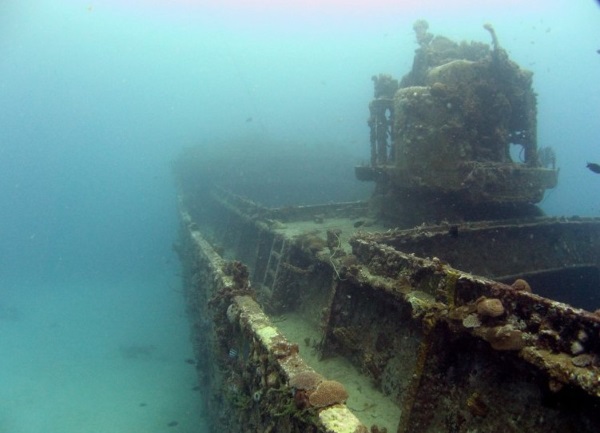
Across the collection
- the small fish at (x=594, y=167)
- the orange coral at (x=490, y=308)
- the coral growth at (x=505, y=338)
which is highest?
the small fish at (x=594, y=167)

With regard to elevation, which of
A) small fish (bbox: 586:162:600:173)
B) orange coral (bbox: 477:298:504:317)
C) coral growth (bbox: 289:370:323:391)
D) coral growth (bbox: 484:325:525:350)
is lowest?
coral growth (bbox: 289:370:323:391)

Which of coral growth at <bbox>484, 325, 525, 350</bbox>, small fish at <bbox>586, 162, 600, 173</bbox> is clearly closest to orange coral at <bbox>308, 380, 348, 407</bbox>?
coral growth at <bbox>484, 325, 525, 350</bbox>

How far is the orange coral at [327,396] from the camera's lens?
396 cm

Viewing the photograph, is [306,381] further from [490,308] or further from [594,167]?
[594,167]

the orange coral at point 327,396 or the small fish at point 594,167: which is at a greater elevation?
the small fish at point 594,167

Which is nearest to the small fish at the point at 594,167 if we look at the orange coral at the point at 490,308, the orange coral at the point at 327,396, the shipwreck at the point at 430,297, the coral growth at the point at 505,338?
the shipwreck at the point at 430,297

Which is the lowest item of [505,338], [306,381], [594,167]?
[306,381]

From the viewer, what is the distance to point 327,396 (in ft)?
13.1

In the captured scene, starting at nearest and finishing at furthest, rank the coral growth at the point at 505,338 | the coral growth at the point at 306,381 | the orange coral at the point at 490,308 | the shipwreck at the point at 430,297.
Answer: the coral growth at the point at 505,338 < the shipwreck at the point at 430,297 < the orange coral at the point at 490,308 < the coral growth at the point at 306,381

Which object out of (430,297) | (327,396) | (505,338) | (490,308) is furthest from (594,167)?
(327,396)

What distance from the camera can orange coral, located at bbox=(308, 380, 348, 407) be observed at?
3.96m

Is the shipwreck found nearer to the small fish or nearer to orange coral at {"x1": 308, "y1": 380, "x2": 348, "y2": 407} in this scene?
orange coral at {"x1": 308, "y1": 380, "x2": 348, "y2": 407}

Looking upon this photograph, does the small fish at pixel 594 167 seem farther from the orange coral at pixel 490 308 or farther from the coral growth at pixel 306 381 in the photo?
the coral growth at pixel 306 381

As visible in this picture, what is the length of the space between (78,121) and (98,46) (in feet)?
150
